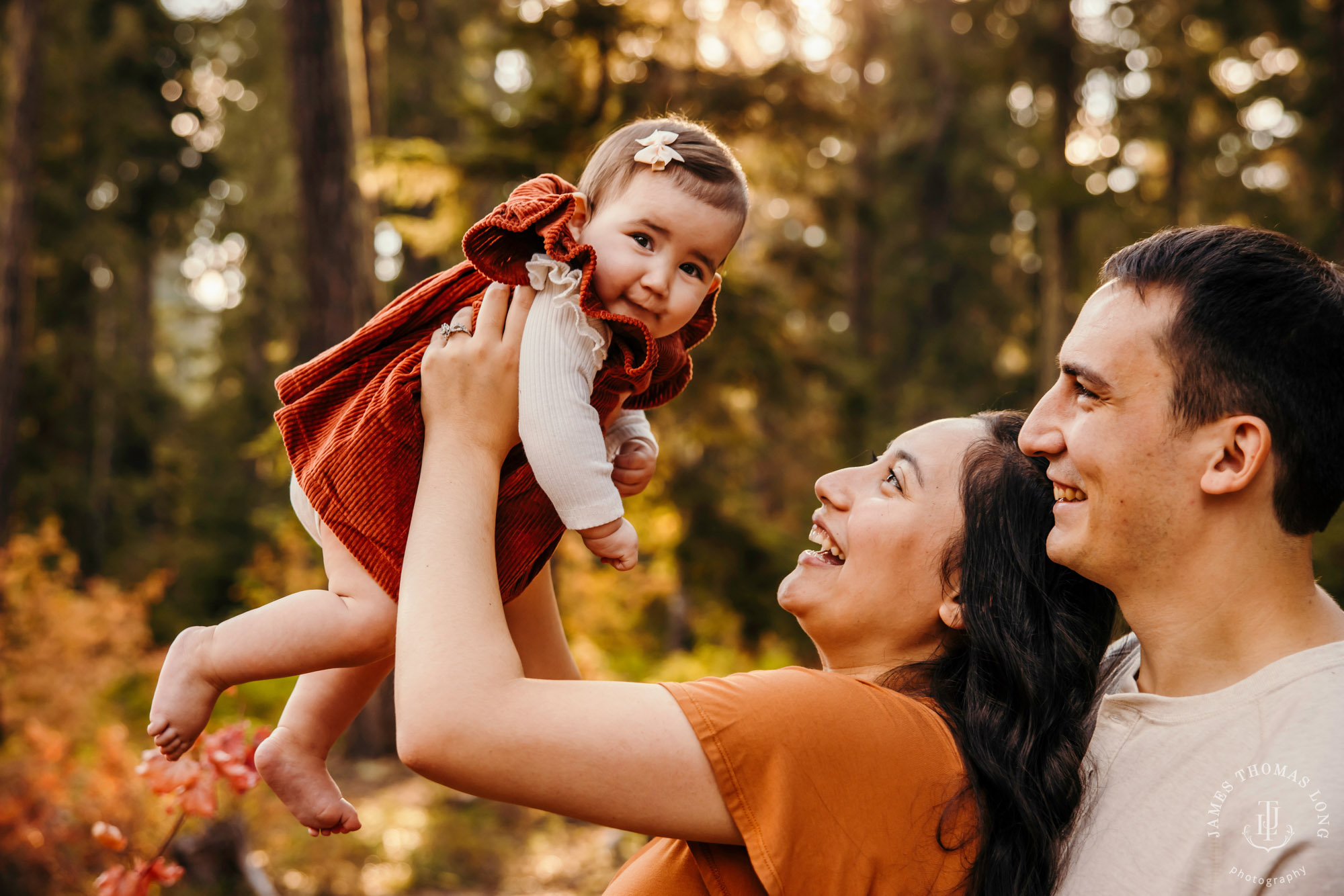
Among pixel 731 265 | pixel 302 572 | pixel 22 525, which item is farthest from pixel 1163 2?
pixel 22 525

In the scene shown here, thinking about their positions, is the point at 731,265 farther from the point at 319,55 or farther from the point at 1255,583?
the point at 1255,583

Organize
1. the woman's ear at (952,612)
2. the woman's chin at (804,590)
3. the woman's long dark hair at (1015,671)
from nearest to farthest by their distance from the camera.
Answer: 1. the woman's long dark hair at (1015,671)
2. the woman's ear at (952,612)
3. the woman's chin at (804,590)

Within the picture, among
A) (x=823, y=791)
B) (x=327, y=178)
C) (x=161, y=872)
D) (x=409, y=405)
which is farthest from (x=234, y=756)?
(x=327, y=178)

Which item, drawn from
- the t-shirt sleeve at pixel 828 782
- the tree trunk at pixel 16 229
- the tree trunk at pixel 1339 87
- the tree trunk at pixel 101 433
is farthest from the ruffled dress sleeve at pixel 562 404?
the tree trunk at pixel 101 433

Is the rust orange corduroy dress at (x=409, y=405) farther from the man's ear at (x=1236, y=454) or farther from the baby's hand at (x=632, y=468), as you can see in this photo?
the man's ear at (x=1236, y=454)

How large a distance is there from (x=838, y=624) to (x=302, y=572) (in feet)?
25.2

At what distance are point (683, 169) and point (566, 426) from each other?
1.92 feet

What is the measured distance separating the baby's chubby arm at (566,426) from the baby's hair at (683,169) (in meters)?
0.34

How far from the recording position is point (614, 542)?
169 centimetres

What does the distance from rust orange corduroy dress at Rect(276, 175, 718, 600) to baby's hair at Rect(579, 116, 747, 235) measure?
96 millimetres

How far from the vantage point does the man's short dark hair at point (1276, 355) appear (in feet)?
4.46

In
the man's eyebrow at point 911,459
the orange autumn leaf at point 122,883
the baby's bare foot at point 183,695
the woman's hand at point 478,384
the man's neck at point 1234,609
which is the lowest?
the orange autumn leaf at point 122,883

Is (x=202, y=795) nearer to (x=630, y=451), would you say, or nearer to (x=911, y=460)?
(x=630, y=451)

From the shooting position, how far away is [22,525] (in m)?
13.1
